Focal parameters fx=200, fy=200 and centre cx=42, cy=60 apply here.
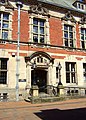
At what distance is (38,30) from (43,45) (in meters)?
1.60

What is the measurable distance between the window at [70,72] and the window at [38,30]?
3.99m

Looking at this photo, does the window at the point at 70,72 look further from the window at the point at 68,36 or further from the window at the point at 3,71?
the window at the point at 3,71

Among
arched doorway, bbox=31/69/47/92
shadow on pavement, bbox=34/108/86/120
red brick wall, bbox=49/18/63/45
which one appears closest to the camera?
shadow on pavement, bbox=34/108/86/120

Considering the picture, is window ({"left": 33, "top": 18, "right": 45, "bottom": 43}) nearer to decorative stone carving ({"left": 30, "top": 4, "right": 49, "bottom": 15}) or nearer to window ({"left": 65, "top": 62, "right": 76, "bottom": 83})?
decorative stone carving ({"left": 30, "top": 4, "right": 49, "bottom": 15})

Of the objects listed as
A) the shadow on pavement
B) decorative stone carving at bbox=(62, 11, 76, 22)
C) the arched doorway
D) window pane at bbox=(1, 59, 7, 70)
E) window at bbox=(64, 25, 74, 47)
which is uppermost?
decorative stone carving at bbox=(62, 11, 76, 22)

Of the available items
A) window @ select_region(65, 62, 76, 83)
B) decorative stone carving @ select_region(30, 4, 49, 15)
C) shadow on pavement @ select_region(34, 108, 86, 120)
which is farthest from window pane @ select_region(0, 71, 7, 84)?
shadow on pavement @ select_region(34, 108, 86, 120)

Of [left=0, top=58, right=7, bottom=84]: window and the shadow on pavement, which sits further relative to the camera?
[left=0, top=58, right=7, bottom=84]: window

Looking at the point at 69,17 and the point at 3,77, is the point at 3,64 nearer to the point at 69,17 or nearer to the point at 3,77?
the point at 3,77

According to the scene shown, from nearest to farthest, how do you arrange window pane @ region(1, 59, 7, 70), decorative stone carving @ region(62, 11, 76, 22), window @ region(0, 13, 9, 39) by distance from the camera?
window pane @ region(1, 59, 7, 70)
window @ region(0, 13, 9, 39)
decorative stone carving @ region(62, 11, 76, 22)

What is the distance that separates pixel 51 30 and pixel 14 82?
685 centimetres

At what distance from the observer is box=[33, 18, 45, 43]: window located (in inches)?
789

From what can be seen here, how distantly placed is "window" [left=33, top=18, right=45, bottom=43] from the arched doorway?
311 centimetres

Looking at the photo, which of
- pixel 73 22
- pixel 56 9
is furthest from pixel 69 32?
pixel 56 9

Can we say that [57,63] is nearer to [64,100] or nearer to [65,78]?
[65,78]
